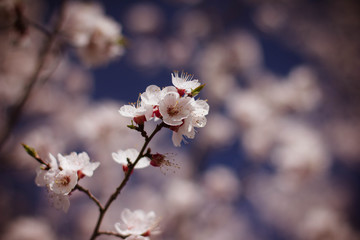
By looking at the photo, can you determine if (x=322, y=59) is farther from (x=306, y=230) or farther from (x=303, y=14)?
(x=306, y=230)

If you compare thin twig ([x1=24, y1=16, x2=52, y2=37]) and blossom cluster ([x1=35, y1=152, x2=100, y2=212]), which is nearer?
blossom cluster ([x1=35, y1=152, x2=100, y2=212])

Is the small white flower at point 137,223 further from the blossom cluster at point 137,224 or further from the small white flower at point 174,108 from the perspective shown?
the small white flower at point 174,108

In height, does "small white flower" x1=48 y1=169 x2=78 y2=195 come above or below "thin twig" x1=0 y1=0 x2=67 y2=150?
below

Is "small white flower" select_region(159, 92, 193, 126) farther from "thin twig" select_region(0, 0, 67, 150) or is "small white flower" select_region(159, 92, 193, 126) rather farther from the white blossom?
"thin twig" select_region(0, 0, 67, 150)

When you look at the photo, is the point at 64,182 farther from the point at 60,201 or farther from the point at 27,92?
the point at 27,92

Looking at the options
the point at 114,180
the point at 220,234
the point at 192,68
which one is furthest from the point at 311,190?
the point at 114,180

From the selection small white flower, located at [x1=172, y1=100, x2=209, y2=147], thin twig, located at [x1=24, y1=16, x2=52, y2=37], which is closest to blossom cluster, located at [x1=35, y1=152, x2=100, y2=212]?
small white flower, located at [x1=172, y1=100, x2=209, y2=147]

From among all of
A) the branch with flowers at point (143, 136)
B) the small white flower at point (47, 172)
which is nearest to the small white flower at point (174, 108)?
the branch with flowers at point (143, 136)
